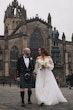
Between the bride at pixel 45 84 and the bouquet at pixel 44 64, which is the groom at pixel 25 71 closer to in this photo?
the bride at pixel 45 84

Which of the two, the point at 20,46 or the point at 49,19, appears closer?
the point at 20,46

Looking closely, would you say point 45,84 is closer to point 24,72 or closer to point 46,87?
point 46,87

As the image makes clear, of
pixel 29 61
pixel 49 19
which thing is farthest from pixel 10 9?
pixel 29 61

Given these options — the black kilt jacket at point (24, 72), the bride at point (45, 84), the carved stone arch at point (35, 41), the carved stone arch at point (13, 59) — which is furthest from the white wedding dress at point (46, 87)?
the carved stone arch at point (35, 41)

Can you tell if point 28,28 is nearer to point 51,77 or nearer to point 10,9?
point 10,9

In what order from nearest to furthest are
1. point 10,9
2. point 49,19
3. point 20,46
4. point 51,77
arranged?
point 51,77 < point 20,46 < point 49,19 < point 10,9

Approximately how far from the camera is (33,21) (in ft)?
245

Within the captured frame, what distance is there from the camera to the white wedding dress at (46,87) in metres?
10.2

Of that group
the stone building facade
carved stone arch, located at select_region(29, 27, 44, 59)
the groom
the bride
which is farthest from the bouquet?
carved stone arch, located at select_region(29, 27, 44, 59)

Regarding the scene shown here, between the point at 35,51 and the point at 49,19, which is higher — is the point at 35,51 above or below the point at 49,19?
below

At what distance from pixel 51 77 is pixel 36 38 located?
62.5m

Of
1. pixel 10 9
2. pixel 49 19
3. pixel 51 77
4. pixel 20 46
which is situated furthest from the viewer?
pixel 10 9

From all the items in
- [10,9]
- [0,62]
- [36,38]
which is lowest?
[0,62]

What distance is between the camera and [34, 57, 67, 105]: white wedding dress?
10.2 metres
